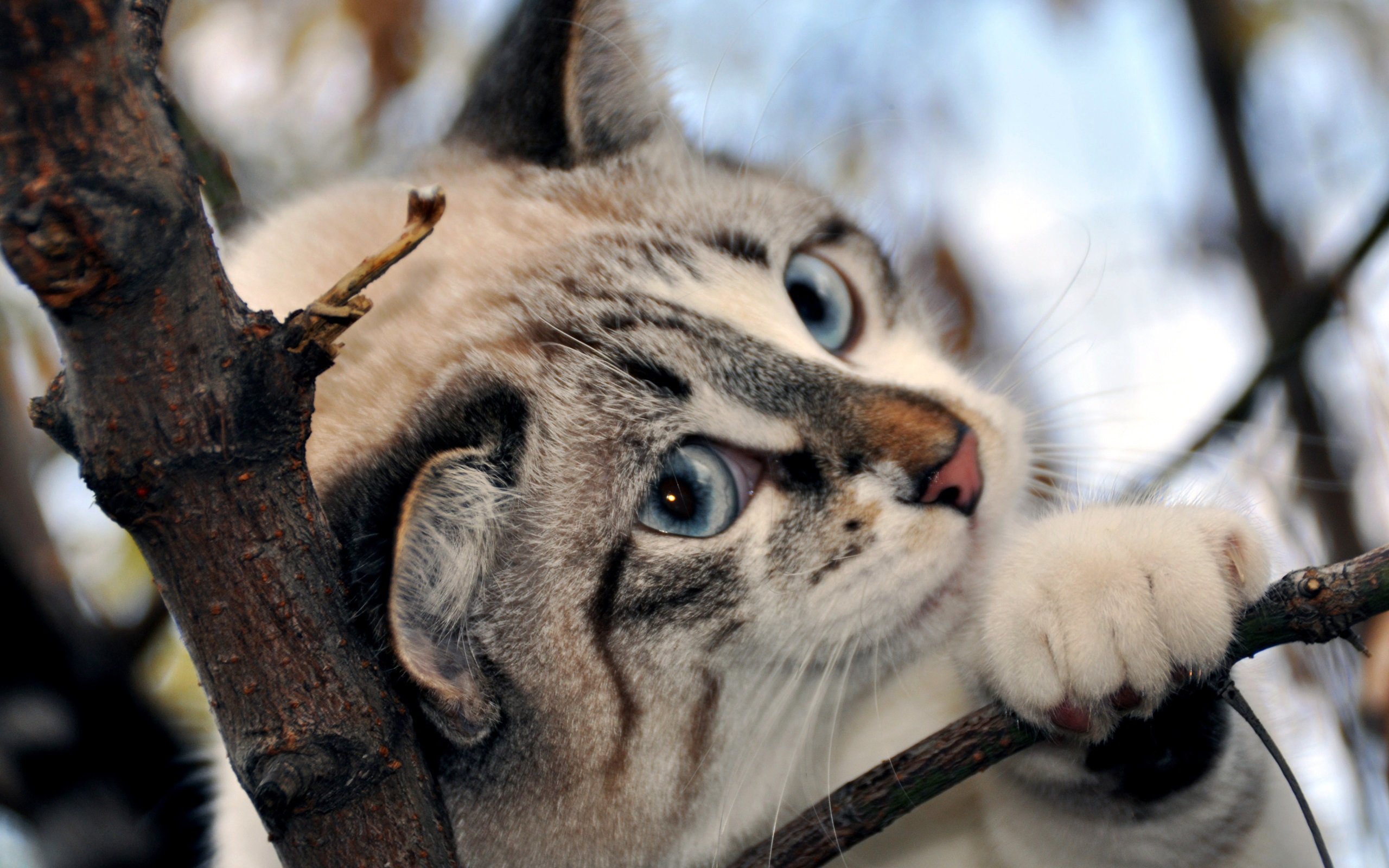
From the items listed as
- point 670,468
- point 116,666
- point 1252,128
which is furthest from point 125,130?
point 1252,128

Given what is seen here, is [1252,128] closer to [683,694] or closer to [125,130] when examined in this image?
[683,694]

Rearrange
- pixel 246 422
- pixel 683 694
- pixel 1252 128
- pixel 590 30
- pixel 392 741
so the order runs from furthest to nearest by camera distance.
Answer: pixel 1252 128 → pixel 590 30 → pixel 683 694 → pixel 392 741 → pixel 246 422

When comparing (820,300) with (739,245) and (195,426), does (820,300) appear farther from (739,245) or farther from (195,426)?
(195,426)

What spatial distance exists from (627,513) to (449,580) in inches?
8.8

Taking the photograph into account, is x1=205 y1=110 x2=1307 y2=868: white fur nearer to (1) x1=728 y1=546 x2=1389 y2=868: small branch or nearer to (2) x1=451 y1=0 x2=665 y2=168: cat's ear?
(1) x1=728 y1=546 x2=1389 y2=868: small branch

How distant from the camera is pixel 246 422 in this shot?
0.76 metres

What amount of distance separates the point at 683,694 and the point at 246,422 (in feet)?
2.03

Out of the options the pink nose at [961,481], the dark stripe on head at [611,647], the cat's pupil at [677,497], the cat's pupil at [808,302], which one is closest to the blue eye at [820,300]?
the cat's pupil at [808,302]

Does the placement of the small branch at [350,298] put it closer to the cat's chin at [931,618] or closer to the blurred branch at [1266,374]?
the cat's chin at [931,618]

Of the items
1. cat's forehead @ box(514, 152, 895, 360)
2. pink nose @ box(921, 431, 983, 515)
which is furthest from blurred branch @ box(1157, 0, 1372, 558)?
cat's forehead @ box(514, 152, 895, 360)

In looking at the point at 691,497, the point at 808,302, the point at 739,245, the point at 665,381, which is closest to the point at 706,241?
the point at 739,245

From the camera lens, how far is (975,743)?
2.93ft

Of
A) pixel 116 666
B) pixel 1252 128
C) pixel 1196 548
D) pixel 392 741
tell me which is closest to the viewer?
pixel 392 741

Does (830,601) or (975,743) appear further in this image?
(830,601)
